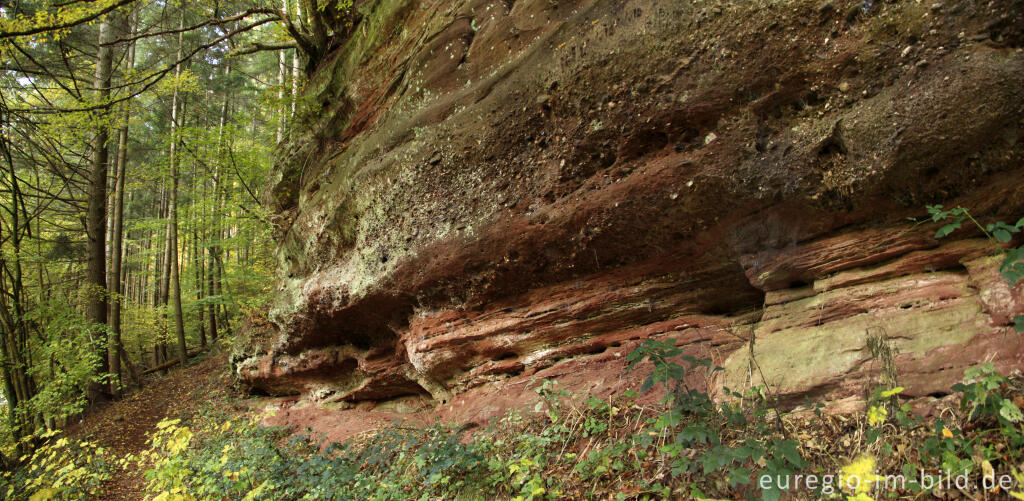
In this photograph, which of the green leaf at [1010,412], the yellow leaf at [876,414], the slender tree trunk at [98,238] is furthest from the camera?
the slender tree trunk at [98,238]

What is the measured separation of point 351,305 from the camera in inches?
272

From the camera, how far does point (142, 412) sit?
11.3m

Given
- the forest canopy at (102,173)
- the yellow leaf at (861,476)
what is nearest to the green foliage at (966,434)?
the yellow leaf at (861,476)

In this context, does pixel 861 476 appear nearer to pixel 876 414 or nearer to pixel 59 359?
pixel 876 414

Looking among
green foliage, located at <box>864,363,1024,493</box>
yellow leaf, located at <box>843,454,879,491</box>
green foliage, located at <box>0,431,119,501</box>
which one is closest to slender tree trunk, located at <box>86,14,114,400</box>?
green foliage, located at <box>0,431,119,501</box>

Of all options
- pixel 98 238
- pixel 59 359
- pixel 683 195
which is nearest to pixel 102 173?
pixel 98 238

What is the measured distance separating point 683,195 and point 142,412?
1371 centimetres

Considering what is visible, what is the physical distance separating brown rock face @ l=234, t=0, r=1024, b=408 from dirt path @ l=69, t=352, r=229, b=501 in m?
5.09

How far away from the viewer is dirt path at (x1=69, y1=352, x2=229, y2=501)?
9.00 metres

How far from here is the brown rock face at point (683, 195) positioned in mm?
3258

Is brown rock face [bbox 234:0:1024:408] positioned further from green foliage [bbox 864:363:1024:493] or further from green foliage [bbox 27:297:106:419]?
green foliage [bbox 27:297:106:419]

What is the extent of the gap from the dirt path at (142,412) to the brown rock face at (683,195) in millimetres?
5088

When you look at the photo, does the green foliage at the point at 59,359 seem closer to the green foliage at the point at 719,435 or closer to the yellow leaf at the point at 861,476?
the green foliage at the point at 719,435

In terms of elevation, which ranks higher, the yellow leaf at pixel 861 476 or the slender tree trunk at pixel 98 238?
the slender tree trunk at pixel 98 238
